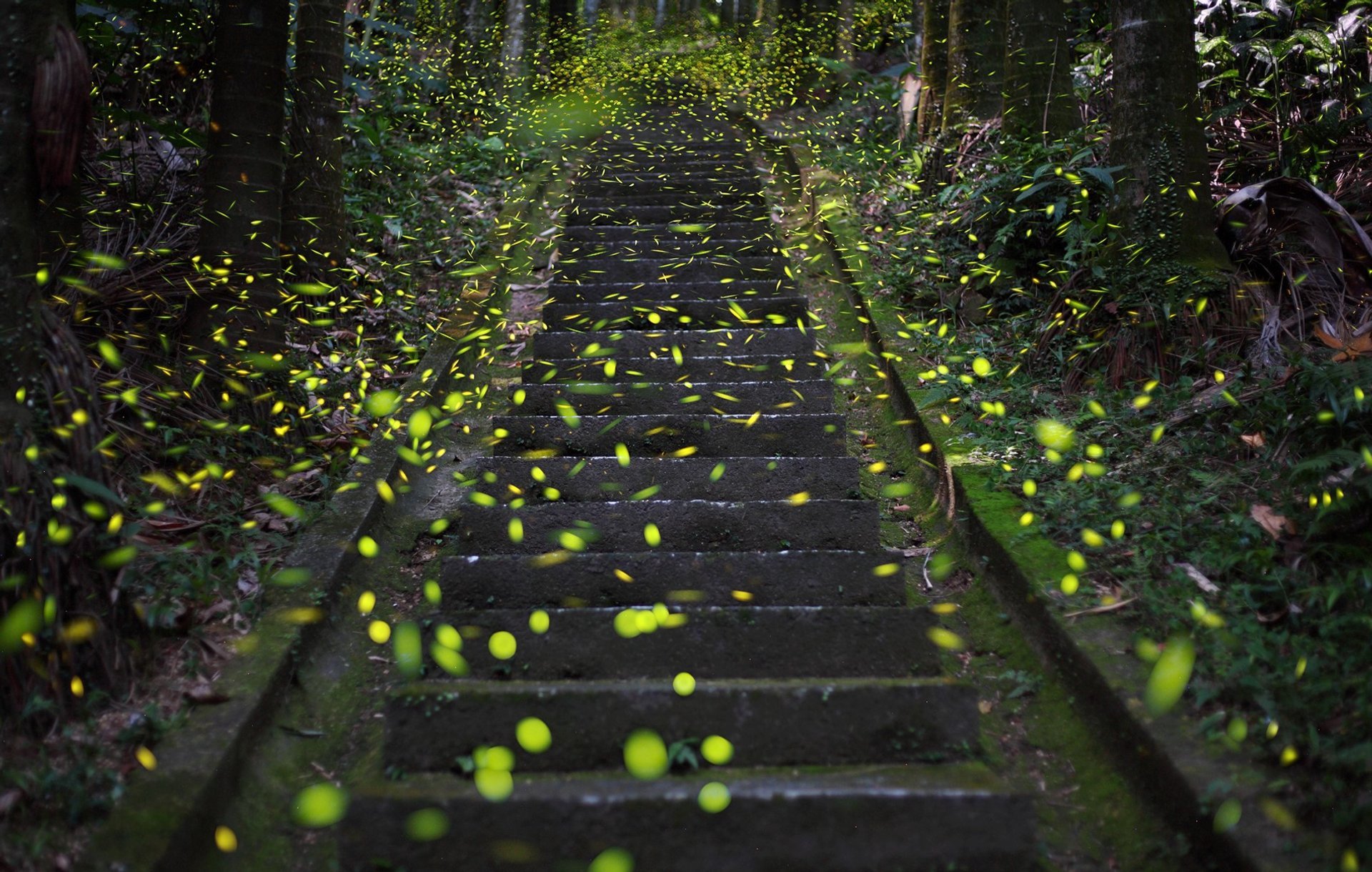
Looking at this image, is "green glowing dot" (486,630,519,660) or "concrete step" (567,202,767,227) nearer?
"green glowing dot" (486,630,519,660)

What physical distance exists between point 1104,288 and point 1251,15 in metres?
2.82

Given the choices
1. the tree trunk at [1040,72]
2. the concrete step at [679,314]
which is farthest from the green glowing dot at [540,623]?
the tree trunk at [1040,72]

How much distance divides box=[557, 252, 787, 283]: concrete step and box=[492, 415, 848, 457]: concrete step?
5.99 feet

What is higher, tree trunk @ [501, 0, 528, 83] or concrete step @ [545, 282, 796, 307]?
tree trunk @ [501, 0, 528, 83]

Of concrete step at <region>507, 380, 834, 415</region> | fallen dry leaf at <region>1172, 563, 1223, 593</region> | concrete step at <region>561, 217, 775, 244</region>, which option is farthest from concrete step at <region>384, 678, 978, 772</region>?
concrete step at <region>561, 217, 775, 244</region>

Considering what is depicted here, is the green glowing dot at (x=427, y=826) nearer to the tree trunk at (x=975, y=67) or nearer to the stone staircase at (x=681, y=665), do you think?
the stone staircase at (x=681, y=665)

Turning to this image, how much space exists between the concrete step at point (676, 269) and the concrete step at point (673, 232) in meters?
0.49

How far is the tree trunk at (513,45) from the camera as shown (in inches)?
412

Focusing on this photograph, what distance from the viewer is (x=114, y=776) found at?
205cm

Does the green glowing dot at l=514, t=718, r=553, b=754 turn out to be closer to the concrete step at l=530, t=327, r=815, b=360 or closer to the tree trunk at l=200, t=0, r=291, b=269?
the concrete step at l=530, t=327, r=815, b=360

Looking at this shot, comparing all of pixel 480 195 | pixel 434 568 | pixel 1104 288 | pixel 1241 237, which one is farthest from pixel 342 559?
pixel 480 195

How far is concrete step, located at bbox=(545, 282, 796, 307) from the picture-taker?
5.11m

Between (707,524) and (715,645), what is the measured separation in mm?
644

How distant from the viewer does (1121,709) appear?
233 centimetres
